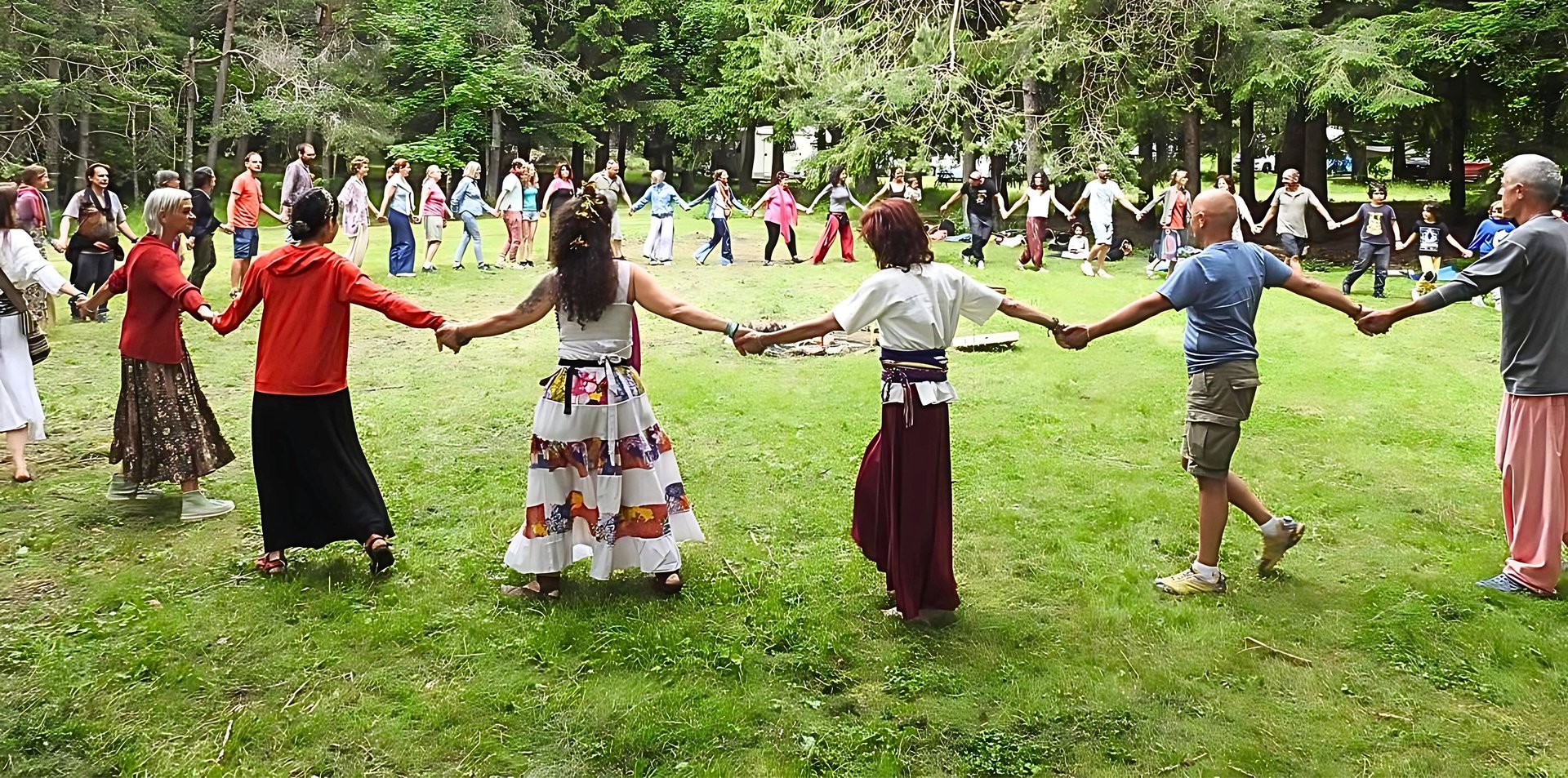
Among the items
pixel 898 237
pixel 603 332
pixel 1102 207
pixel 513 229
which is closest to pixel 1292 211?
pixel 1102 207

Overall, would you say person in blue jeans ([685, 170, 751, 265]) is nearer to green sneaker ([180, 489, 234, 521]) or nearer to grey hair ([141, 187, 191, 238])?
green sneaker ([180, 489, 234, 521])

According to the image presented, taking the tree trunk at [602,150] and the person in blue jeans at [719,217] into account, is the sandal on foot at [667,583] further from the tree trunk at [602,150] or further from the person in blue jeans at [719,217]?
the tree trunk at [602,150]

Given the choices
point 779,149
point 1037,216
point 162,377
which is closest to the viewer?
point 162,377

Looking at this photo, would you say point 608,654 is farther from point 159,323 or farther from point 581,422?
point 159,323

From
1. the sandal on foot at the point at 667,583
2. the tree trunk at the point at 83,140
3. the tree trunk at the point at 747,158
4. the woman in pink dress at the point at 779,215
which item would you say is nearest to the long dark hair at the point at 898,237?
the sandal on foot at the point at 667,583

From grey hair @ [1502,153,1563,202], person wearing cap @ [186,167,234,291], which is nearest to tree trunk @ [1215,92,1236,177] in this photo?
person wearing cap @ [186,167,234,291]

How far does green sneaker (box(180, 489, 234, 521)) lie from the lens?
606 centimetres

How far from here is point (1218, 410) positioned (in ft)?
16.0

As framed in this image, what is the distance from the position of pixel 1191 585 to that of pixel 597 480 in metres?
2.73

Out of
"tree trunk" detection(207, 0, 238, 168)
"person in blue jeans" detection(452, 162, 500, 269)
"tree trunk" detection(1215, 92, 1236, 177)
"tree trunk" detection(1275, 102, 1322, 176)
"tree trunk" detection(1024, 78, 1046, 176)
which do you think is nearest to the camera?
"person in blue jeans" detection(452, 162, 500, 269)

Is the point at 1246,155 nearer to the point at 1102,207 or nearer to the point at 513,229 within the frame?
the point at 1102,207

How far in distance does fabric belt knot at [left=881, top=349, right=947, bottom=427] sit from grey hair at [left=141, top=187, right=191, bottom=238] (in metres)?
3.62

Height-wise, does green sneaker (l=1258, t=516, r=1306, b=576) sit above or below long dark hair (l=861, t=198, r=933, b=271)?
below

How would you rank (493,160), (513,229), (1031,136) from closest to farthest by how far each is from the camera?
(513,229) < (1031,136) < (493,160)
